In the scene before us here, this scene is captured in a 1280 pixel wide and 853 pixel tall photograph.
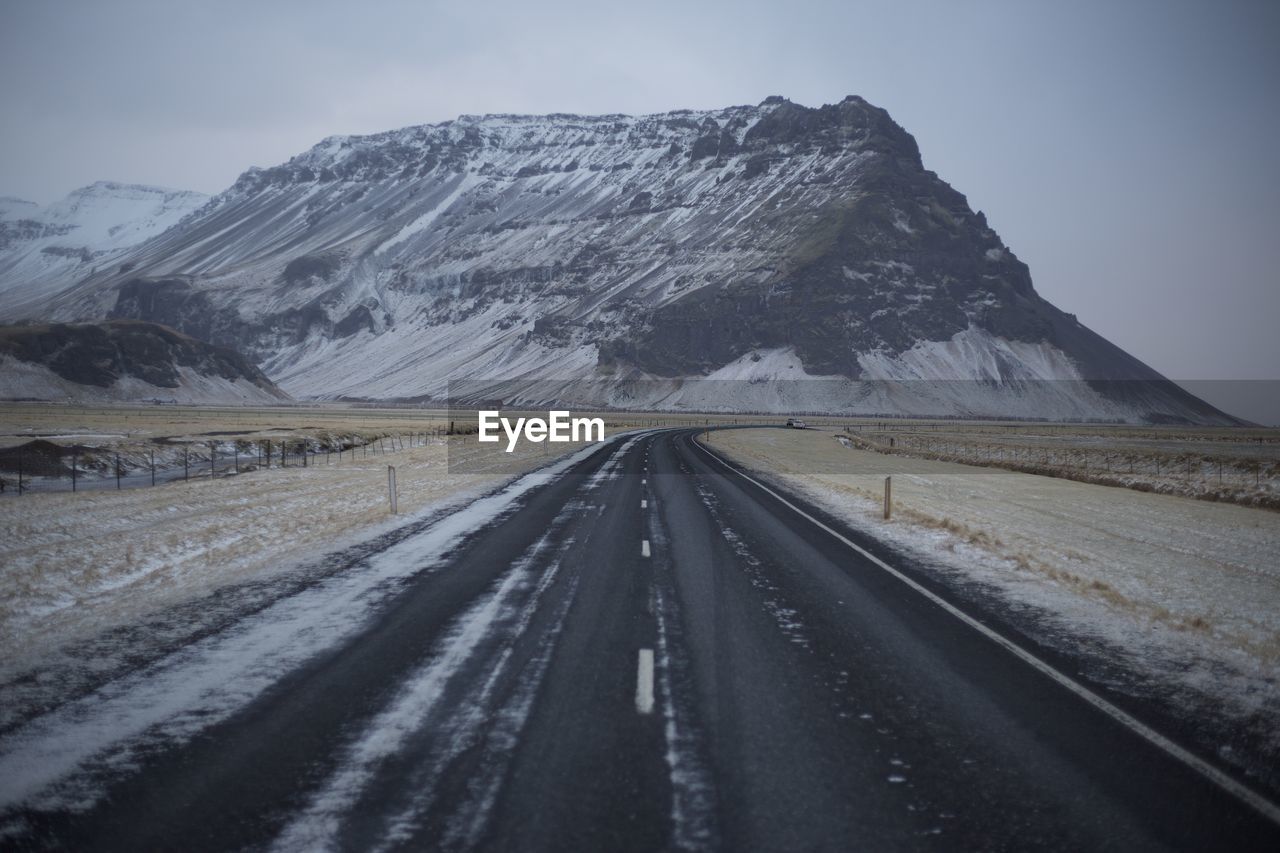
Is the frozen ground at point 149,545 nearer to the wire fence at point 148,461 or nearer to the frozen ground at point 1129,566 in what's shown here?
the wire fence at point 148,461

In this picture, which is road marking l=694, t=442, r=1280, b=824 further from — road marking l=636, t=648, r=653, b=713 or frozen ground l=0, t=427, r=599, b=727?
frozen ground l=0, t=427, r=599, b=727

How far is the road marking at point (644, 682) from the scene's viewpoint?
6672 millimetres

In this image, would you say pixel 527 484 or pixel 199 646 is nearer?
pixel 199 646

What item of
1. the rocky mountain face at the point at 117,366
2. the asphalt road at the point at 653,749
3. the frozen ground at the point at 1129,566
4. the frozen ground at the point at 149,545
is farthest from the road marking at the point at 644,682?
the rocky mountain face at the point at 117,366

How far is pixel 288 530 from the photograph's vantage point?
17.2 metres

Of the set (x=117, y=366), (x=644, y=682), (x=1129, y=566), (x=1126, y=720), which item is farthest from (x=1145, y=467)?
(x=117, y=366)

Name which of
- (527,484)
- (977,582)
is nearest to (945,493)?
(527,484)

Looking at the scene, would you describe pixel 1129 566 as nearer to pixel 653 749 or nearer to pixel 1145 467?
pixel 653 749

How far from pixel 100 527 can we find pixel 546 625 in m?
14.3

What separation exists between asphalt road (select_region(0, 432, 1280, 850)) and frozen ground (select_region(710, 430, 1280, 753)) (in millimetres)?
1184

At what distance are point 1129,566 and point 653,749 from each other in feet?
40.7

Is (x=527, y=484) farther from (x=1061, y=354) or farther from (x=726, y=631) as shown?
(x=1061, y=354)

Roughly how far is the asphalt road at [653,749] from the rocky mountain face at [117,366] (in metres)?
148

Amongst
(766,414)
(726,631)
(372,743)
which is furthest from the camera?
(766,414)
